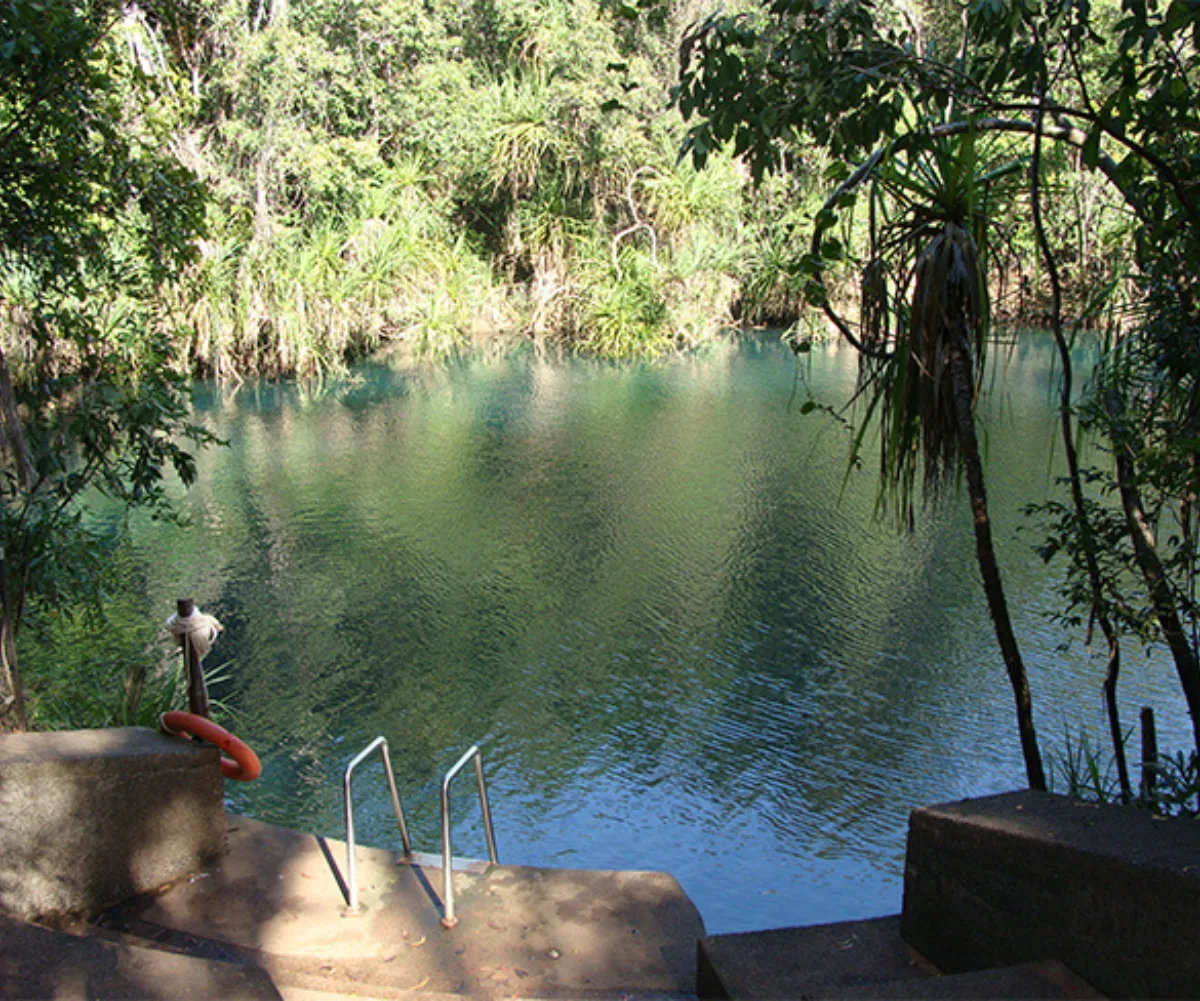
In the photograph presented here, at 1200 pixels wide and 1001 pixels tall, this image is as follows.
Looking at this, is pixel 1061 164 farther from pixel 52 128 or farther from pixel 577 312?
pixel 577 312

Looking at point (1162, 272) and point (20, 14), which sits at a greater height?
point (20, 14)

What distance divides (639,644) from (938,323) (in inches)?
182

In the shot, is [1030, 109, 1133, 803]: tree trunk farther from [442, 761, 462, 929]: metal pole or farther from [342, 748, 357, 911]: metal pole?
[342, 748, 357, 911]: metal pole

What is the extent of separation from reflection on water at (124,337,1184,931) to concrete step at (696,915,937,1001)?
1.81m

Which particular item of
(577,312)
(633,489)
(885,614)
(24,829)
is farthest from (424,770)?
(577,312)

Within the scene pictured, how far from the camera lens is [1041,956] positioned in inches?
112

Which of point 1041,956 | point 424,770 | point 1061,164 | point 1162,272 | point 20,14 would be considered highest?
point 20,14

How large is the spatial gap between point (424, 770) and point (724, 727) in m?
1.74

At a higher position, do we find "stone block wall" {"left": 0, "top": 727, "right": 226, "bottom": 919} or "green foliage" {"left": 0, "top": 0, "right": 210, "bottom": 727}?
"green foliage" {"left": 0, "top": 0, "right": 210, "bottom": 727}

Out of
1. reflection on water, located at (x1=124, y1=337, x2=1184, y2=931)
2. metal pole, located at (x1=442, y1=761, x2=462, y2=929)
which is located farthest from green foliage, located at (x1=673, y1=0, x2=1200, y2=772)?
metal pole, located at (x1=442, y1=761, x2=462, y2=929)

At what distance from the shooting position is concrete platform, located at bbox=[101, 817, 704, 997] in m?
3.63

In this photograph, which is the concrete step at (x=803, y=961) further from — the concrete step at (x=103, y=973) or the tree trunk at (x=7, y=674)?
the tree trunk at (x=7, y=674)

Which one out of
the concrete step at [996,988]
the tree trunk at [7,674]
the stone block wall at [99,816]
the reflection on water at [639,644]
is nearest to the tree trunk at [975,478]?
the reflection on water at [639,644]

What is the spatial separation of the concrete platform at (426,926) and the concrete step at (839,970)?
29 cm
